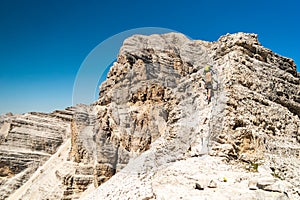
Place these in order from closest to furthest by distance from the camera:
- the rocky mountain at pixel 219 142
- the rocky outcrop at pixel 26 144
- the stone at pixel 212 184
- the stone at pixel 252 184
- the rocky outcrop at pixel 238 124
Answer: the stone at pixel 252 184 < the stone at pixel 212 184 < the rocky mountain at pixel 219 142 < the rocky outcrop at pixel 238 124 < the rocky outcrop at pixel 26 144

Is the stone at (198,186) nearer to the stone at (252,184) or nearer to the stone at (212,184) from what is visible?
the stone at (212,184)

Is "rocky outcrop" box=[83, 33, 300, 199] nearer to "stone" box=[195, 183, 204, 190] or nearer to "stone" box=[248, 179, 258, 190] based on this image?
"stone" box=[248, 179, 258, 190]

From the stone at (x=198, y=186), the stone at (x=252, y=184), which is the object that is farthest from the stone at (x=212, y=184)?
the stone at (x=252, y=184)

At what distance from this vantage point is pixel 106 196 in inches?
667

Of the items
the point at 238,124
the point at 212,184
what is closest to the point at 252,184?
the point at 212,184

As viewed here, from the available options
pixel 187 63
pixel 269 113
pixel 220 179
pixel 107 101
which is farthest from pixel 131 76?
pixel 220 179

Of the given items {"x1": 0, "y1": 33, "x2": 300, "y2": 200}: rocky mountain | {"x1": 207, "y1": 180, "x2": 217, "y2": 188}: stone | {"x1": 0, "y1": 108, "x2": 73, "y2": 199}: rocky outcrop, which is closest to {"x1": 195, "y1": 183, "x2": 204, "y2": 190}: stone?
{"x1": 0, "y1": 33, "x2": 300, "y2": 200}: rocky mountain

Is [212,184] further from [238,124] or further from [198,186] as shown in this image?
[238,124]

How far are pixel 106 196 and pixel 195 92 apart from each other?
23.4 feet

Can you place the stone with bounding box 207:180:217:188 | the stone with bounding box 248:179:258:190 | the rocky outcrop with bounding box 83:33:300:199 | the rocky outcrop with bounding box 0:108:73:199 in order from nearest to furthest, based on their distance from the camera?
the stone with bounding box 248:179:258:190 < the stone with bounding box 207:180:217:188 < the rocky outcrop with bounding box 83:33:300:199 < the rocky outcrop with bounding box 0:108:73:199

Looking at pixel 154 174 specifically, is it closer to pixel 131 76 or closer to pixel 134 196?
pixel 134 196

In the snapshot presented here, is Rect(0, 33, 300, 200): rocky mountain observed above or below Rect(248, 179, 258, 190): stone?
above

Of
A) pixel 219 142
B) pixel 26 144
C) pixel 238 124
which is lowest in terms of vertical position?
pixel 219 142

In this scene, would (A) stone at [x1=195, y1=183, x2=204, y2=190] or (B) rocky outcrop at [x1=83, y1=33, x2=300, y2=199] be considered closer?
(A) stone at [x1=195, y1=183, x2=204, y2=190]
